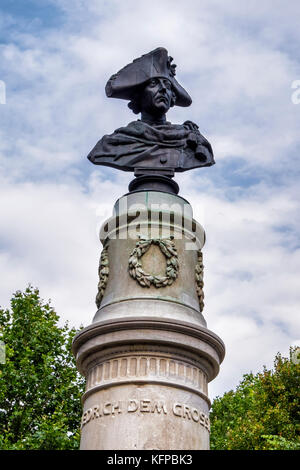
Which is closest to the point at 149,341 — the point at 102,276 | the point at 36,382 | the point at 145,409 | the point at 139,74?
the point at 145,409

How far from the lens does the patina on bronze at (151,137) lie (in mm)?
8266

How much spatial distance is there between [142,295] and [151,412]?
126cm

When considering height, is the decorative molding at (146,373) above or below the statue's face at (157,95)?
below

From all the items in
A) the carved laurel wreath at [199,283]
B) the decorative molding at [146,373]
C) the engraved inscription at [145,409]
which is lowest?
the engraved inscription at [145,409]

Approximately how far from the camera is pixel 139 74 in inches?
343

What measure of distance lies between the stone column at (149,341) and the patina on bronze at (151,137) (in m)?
0.65

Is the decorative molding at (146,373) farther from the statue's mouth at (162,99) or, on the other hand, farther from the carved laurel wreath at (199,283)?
the statue's mouth at (162,99)

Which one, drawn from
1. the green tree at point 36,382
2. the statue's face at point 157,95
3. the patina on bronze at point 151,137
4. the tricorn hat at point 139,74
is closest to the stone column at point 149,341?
the patina on bronze at point 151,137

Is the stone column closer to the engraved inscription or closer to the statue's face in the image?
the engraved inscription

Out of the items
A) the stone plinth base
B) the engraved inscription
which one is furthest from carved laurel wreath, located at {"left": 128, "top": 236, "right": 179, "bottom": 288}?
the engraved inscription

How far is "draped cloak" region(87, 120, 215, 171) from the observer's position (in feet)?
27.2

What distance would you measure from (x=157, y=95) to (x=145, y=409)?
418 cm

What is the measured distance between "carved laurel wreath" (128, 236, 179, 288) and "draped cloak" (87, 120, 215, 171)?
134cm
